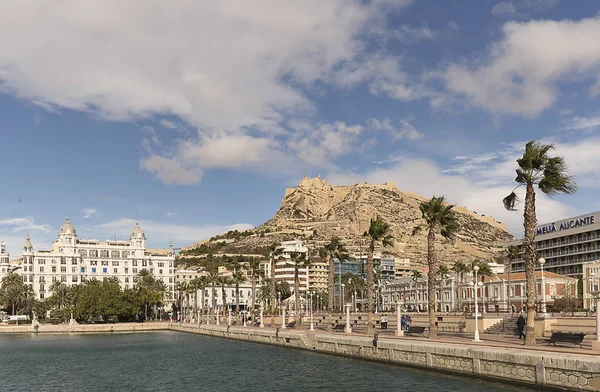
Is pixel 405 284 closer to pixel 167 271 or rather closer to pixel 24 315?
pixel 167 271

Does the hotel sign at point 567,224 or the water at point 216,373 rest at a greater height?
the hotel sign at point 567,224

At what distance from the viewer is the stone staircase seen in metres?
54.6

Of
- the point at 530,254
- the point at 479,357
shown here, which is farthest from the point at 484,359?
the point at 530,254

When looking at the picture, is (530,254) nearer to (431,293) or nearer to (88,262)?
(431,293)

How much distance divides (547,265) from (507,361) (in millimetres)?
128681

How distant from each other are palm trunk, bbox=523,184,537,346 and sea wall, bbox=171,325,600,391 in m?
3.47

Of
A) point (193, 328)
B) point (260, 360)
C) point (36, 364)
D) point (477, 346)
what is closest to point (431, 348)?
point (477, 346)

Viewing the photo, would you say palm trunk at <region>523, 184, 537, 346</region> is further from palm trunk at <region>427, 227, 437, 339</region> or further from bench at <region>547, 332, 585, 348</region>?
palm trunk at <region>427, 227, 437, 339</region>

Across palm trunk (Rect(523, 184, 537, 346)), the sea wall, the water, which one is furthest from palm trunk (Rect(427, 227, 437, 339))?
palm trunk (Rect(523, 184, 537, 346))

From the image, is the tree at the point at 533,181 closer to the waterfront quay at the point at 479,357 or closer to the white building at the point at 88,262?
the waterfront quay at the point at 479,357

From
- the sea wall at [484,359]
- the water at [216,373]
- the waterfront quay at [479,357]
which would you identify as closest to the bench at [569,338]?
the waterfront quay at [479,357]

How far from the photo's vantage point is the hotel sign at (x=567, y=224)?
136125mm

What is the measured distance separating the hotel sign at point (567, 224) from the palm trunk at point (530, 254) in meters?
106

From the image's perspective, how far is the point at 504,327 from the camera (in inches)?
2197
